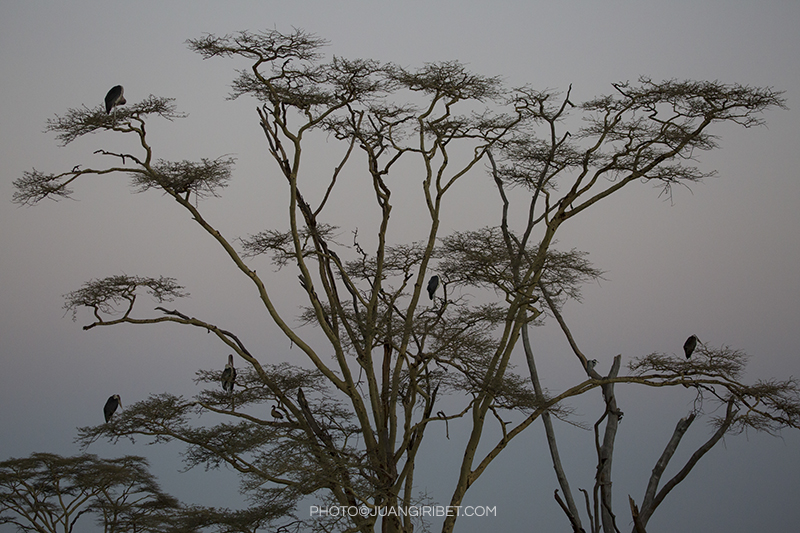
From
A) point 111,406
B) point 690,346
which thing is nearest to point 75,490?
point 111,406

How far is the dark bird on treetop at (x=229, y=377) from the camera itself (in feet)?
25.6

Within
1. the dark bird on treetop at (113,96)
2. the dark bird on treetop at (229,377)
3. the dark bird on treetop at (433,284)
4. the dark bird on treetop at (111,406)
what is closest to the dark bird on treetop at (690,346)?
the dark bird on treetop at (433,284)

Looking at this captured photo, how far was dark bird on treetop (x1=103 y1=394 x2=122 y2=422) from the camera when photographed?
7727mm

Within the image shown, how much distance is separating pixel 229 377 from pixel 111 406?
45.9 inches

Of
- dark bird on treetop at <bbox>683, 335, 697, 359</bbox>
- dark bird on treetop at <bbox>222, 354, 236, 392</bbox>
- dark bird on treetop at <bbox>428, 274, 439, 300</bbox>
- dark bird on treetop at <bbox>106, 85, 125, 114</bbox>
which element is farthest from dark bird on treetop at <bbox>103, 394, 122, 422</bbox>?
dark bird on treetop at <bbox>683, 335, 697, 359</bbox>

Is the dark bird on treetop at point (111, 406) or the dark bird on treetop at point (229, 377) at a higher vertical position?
the dark bird on treetop at point (229, 377)

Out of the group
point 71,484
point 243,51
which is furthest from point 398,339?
point 71,484

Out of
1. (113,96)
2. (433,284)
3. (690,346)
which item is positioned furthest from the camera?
(433,284)

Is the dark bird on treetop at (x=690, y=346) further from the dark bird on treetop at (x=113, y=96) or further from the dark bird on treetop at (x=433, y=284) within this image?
the dark bird on treetop at (x=113, y=96)

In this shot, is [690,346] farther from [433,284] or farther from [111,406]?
[111,406]

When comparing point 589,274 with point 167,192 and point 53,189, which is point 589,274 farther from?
point 53,189

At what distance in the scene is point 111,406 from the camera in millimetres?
7766

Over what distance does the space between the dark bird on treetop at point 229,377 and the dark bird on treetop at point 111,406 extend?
1.03m

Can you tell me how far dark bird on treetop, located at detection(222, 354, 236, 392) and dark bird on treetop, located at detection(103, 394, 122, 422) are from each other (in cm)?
103
